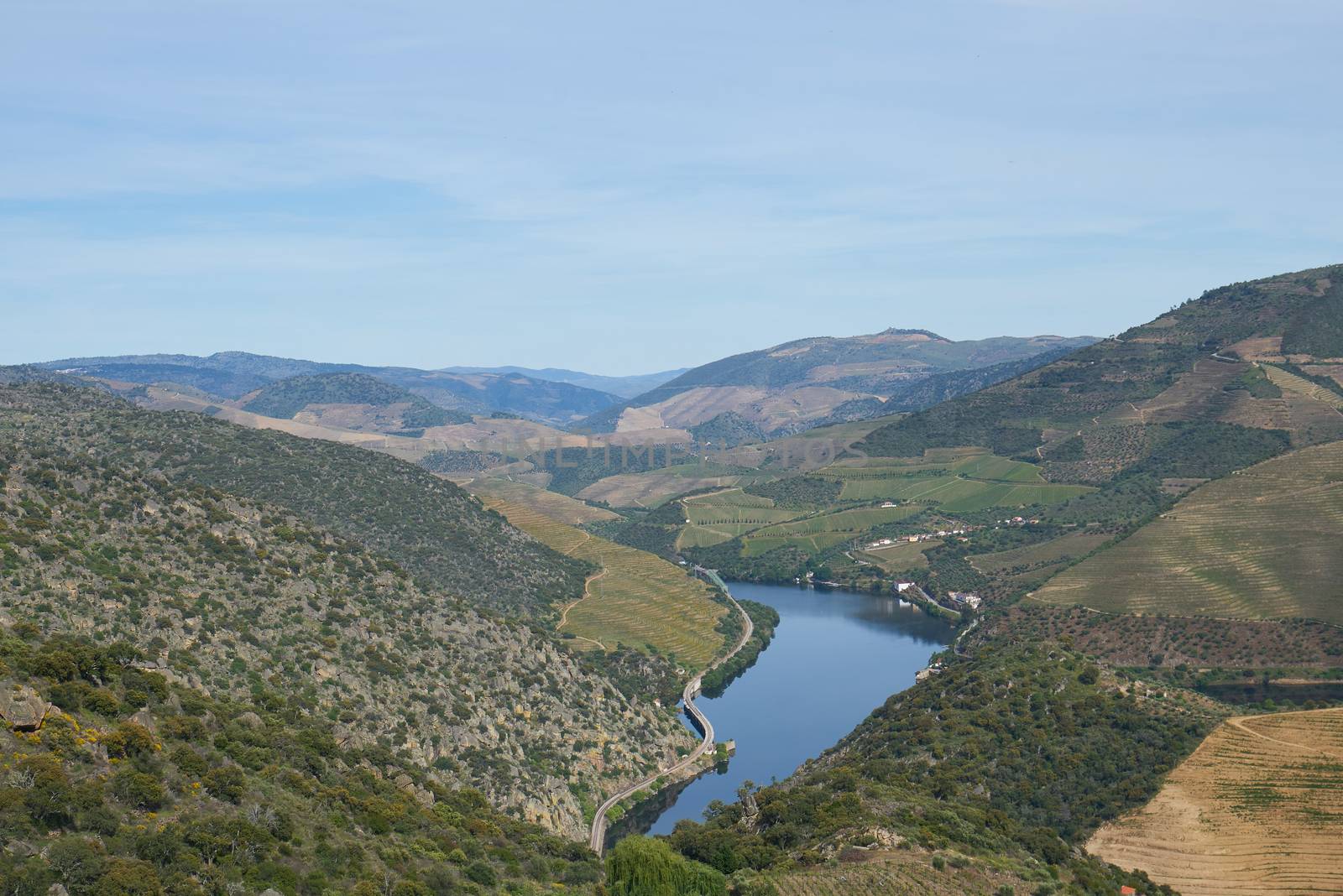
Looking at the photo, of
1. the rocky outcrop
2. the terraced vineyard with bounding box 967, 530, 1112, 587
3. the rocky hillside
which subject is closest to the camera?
the rocky outcrop

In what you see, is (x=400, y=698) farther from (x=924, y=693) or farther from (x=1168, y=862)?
(x=1168, y=862)

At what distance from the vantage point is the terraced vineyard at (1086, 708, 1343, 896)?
218ft

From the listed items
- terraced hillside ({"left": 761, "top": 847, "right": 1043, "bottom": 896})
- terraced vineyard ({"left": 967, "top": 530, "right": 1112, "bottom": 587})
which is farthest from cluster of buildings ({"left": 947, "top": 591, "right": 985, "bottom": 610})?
terraced hillside ({"left": 761, "top": 847, "right": 1043, "bottom": 896})

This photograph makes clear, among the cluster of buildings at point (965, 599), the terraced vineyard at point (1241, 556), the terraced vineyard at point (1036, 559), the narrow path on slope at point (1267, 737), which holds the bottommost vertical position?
the cluster of buildings at point (965, 599)

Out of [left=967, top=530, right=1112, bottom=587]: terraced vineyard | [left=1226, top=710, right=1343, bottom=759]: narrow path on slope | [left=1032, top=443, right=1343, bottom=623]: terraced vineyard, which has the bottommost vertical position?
[left=1226, top=710, right=1343, bottom=759]: narrow path on slope

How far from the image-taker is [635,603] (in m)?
154

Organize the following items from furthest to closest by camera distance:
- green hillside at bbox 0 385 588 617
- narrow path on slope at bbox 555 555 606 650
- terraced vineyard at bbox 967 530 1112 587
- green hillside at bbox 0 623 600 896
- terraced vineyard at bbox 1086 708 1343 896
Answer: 1. terraced vineyard at bbox 967 530 1112 587
2. green hillside at bbox 0 385 588 617
3. narrow path on slope at bbox 555 555 606 650
4. terraced vineyard at bbox 1086 708 1343 896
5. green hillside at bbox 0 623 600 896

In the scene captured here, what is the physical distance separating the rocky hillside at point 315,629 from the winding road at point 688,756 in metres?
1.37

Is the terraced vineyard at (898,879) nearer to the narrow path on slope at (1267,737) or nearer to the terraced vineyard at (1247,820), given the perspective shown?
the terraced vineyard at (1247,820)

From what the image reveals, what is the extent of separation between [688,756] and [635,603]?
49.3 metres

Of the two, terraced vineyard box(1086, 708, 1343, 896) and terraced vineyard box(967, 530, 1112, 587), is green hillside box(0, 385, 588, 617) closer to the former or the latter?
terraced vineyard box(967, 530, 1112, 587)

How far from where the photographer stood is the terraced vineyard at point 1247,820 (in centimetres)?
6644

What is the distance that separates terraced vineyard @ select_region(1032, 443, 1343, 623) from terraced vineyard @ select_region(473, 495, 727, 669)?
149 ft

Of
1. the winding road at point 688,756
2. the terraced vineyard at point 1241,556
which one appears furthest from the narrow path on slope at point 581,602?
the terraced vineyard at point 1241,556
